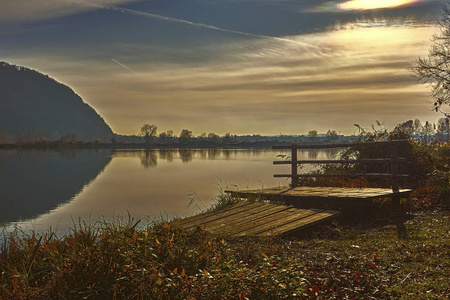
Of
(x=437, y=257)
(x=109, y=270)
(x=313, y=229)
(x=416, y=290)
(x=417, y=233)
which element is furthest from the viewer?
(x=313, y=229)

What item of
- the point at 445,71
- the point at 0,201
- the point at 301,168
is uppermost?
the point at 445,71

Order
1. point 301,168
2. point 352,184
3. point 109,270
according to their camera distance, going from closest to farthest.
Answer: point 109,270, point 352,184, point 301,168

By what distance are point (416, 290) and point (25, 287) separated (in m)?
5.68

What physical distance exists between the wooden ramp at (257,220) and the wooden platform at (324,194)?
1204mm

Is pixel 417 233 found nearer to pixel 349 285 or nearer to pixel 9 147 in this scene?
pixel 349 285

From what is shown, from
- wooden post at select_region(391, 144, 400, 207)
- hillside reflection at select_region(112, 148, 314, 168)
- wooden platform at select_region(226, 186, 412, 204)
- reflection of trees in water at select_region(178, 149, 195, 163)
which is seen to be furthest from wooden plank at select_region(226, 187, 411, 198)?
reflection of trees in water at select_region(178, 149, 195, 163)

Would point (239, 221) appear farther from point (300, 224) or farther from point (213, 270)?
point (213, 270)

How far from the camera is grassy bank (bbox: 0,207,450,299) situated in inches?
228

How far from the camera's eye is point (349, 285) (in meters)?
6.73

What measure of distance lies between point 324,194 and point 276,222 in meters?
3.33

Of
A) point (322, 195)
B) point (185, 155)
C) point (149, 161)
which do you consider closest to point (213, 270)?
point (322, 195)

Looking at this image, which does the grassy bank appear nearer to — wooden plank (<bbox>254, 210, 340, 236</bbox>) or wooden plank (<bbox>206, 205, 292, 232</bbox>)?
wooden plank (<bbox>254, 210, 340, 236</bbox>)

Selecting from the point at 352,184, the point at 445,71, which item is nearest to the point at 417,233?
the point at 352,184

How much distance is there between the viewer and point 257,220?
38.4 ft
